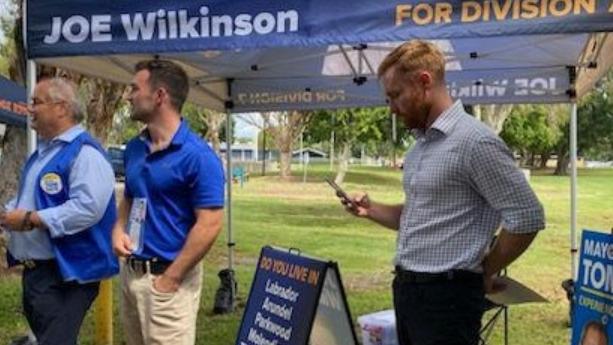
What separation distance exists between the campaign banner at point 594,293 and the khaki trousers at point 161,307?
1.93 metres

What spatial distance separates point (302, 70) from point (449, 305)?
213 inches

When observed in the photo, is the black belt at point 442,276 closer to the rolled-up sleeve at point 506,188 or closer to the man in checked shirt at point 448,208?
the man in checked shirt at point 448,208

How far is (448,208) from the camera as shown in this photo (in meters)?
2.94

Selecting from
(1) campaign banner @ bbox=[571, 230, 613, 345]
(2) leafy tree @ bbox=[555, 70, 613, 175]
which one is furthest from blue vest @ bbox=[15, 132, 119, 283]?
(2) leafy tree @ bbox=[555, 70, 613, 175]

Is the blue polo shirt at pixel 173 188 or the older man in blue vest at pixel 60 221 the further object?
the older man in blue vest at pixel 60 221

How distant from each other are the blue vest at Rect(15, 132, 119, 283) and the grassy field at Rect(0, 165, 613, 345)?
3444mm

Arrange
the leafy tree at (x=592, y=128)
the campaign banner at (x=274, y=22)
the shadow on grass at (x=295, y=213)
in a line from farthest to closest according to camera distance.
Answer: the leafy tree at (x=592, y=128) → the shadow on grass at (x=295, y=213) → the campaign banner at (x=274, y=22)

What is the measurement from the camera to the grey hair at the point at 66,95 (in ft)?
12.3

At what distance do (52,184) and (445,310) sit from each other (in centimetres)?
188

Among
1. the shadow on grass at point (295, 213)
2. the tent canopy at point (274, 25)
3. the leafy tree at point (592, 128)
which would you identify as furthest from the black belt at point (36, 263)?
the leafy tree at point (592, 128)

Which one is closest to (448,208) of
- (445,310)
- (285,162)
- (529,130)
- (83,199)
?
(445,310)

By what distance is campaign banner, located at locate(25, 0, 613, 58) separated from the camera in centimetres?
379

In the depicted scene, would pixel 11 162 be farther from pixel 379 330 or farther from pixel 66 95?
pixel 66 95

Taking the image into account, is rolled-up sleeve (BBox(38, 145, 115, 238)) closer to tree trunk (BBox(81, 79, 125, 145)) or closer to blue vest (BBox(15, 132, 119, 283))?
blue vest (BBox(15, 132, 119, 283))
